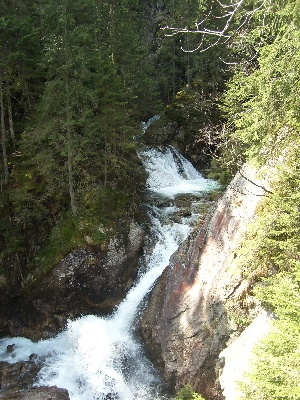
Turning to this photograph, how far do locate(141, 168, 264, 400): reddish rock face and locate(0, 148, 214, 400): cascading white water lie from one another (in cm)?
72

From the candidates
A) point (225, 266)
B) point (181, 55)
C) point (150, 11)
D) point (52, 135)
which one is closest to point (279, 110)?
point (225, 266)

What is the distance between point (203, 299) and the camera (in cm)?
1053

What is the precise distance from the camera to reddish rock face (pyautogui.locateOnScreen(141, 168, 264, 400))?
9.30 meters

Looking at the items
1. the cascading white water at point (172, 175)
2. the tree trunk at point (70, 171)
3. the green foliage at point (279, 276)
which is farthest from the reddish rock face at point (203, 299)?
the cascading white water at point (172, 175)

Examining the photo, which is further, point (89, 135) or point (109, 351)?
point (89, 135)

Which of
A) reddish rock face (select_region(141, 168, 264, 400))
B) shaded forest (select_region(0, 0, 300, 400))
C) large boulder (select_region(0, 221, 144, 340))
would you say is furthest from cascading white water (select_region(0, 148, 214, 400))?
shaded forest (select_region(0, 0, 300, 400))

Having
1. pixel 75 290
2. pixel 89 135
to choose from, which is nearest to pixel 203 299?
pixel 75 290

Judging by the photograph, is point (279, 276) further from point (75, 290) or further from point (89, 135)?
point (89, 135)

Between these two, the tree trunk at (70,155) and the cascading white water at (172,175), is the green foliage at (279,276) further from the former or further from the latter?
the cascading white water at (172,175)

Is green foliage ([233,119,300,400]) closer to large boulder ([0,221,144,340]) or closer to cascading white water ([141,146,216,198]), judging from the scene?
large boulder ([0,221,144,340])

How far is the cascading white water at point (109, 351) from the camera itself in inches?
443

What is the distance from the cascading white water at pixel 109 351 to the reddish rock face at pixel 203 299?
716 mm

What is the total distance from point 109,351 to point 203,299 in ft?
14.4

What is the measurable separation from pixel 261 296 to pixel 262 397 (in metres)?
2.01
